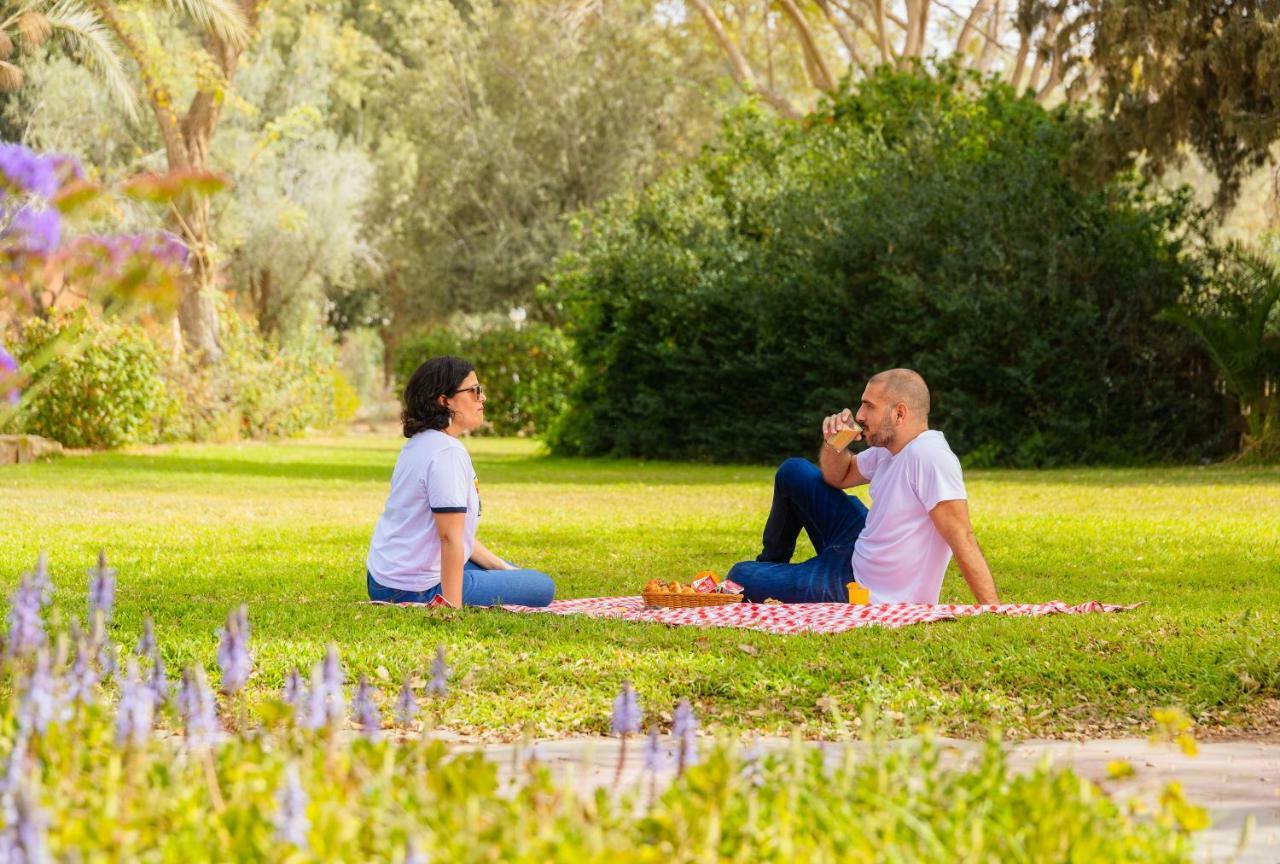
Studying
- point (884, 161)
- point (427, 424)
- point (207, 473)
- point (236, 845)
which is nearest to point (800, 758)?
point (236, 845)

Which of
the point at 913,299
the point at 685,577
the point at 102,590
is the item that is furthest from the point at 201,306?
the point at 102,590

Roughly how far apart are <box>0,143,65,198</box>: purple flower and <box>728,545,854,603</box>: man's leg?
4.67 m

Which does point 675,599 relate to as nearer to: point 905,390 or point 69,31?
point 905,390

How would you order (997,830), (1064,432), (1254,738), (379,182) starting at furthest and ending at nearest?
(379,182), (1064,432), (1254,738), (997,830)

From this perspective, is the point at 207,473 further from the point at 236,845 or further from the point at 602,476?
the point at 236,845

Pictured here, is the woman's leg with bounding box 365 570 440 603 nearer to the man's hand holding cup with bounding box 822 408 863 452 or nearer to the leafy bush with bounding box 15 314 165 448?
the man's hand holding cup with bounding box 822 408 863 452

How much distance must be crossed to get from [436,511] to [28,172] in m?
3.47

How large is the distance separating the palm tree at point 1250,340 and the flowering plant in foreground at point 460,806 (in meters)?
17.1

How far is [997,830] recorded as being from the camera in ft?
9.37

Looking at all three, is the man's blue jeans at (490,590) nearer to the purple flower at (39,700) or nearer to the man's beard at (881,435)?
the man's beard at (881,435)

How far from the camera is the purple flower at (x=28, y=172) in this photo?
328cm

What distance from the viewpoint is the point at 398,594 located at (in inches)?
278

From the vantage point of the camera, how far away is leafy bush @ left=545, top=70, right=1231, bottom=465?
2009cm

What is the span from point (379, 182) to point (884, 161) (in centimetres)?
2180
